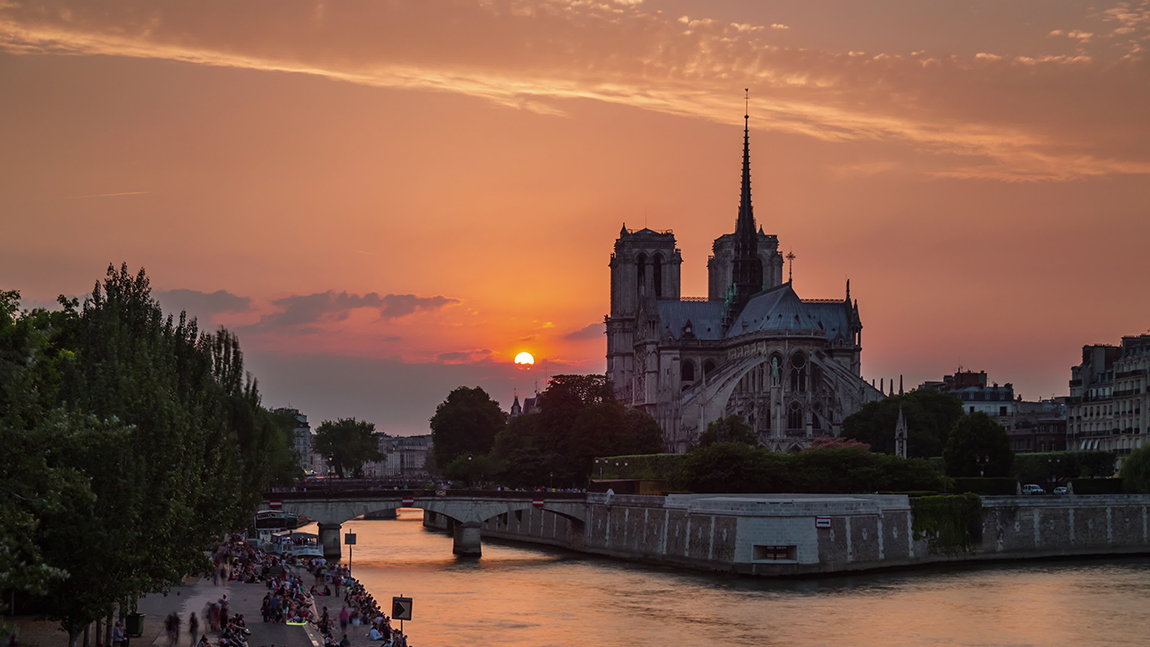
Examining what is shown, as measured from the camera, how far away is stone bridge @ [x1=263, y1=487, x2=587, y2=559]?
8600cm

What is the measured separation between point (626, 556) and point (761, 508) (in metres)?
14.7

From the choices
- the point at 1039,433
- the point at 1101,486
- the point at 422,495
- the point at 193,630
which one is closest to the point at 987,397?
the point at 1039,433

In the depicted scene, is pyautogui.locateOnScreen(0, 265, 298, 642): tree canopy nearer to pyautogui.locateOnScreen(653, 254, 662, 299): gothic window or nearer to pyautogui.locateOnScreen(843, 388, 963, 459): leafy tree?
pyautogui.locateOnScreen(843, 388, 963, 459): leafy tree

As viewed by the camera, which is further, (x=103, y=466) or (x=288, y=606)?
(x=288, y=606)

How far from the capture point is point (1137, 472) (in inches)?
3620

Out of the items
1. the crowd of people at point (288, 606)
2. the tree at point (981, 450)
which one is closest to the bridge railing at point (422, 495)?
the crowd of people at point (288, 606)

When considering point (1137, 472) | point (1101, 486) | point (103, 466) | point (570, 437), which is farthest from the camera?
point (570, 437)

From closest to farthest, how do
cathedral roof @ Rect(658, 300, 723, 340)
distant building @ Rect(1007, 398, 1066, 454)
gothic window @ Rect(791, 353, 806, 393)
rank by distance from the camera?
gothic window @ Rect(791, 353, 806, 393) → distant building @ Rect(1007, 398, 1066, 454) → cathedral roof @ Rect(658, 300, 723, 340)

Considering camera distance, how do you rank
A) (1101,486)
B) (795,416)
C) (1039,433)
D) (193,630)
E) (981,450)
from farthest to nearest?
1. (1039,433)
2. (795,416)
3. (981,450)
4. (1101,486)
5. (193,630)

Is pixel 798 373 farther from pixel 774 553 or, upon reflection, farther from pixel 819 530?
pixel 774 553

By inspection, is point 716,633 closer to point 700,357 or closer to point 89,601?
point 89,601

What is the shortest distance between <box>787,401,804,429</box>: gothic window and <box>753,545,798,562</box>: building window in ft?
227

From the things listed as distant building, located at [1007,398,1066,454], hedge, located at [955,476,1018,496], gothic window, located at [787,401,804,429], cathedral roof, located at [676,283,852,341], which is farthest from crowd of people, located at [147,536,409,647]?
distant building, located at [1007,398,1066,454]

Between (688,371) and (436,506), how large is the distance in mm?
75416
